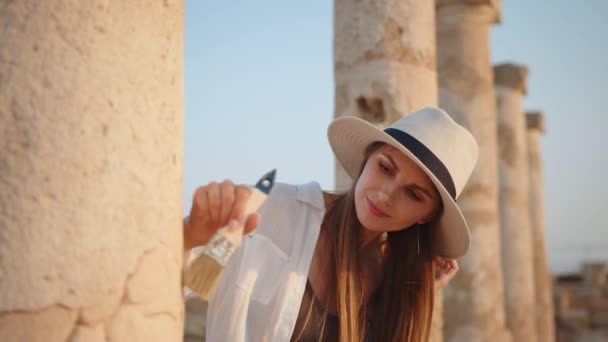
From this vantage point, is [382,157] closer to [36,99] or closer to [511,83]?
[36,99]

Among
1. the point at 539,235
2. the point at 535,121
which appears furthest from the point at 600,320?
the point at 535,121

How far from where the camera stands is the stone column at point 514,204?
441 inches

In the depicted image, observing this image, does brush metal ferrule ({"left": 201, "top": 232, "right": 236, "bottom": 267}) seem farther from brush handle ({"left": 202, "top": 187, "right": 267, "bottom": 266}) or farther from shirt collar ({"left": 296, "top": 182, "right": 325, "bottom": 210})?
shirt collar ({"left": 296, "top": 182, "right": 325, "bottom": 210})

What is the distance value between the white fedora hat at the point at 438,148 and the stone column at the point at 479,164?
5683 mm

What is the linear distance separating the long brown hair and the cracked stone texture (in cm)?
257

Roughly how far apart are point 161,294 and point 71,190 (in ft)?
0.93

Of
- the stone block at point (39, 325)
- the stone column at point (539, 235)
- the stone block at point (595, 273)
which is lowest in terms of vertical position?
the stone block at point (595, 273)

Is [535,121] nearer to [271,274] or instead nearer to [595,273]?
[595,273]

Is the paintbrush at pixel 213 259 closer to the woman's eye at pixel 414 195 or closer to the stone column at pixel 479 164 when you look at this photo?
the woman's eye at pixel 414 195

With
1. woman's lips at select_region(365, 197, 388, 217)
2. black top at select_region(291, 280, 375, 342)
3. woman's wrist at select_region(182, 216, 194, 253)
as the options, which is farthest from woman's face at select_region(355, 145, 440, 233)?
woman's wrist at select_region(182, 216, 194, 253)

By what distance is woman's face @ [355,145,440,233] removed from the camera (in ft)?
7.39

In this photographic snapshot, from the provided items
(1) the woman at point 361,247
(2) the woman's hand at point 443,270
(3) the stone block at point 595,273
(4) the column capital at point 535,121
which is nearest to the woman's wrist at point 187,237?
(1) the woman at point 361,247

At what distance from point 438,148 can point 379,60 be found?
10.3 feet

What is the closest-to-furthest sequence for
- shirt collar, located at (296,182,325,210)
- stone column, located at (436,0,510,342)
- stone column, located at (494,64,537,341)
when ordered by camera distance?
shirt collar, located at (296,182,325,210)
stone column, located at (436,0,510,342)
stone column, located at (494,64,537,341)
